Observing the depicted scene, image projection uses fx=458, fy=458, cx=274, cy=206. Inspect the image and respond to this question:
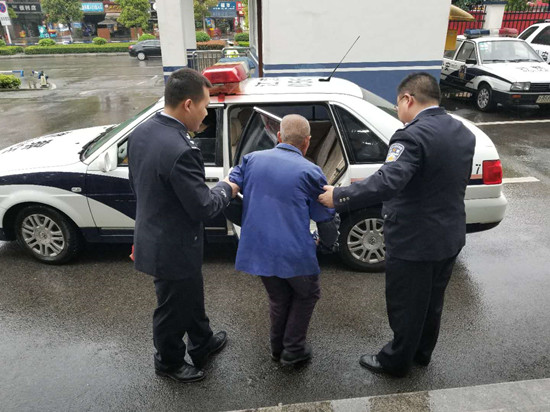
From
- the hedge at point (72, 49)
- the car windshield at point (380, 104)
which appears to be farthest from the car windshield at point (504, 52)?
the hedge at point (72, 49)

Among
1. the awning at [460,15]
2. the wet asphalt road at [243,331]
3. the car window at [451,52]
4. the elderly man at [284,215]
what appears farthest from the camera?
the awning at [460,15]

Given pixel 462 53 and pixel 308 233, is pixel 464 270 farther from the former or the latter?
pixel 462 53

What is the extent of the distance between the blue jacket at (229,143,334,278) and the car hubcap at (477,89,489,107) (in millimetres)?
10035

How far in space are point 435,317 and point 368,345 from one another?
0.67 metres

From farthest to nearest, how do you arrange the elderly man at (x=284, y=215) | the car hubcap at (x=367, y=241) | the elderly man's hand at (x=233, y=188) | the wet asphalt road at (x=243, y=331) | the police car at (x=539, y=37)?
1. the police car at (x=539, y=37)
2. the car hubcap at (x=367, y=241)
3. the wet asphalt road at (x=243, y=331)
4. the elderly man's hand at (x=233, y=188)
5. the elderly man at (x=284, y=215)

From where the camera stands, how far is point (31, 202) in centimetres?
416

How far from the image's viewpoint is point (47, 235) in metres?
4.30

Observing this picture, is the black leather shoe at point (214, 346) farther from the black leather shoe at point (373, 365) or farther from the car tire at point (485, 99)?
the car tire at point (485, 99)

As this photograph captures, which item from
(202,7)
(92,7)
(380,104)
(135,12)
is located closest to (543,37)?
(380,104)

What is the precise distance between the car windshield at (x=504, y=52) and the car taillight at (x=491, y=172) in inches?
336

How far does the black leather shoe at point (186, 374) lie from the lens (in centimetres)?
291

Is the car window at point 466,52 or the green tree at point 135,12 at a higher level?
the green tree at point 135,12

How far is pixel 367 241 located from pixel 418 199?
5.76 feet

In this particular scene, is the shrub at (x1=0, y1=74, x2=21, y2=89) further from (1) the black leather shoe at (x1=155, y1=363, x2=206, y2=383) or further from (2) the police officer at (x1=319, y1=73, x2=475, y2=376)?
(2) the police officer at (x1=319, y1=73, x2=475, y2=376)
